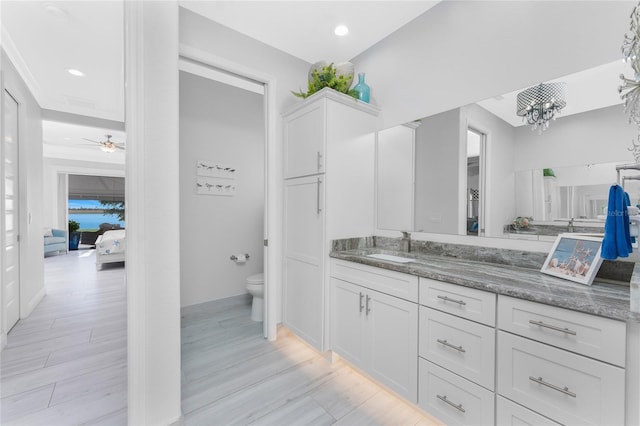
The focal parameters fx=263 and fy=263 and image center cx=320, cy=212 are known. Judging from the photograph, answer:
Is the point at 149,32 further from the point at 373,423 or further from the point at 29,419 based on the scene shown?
the point at 373,423

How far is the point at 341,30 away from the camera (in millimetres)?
2229

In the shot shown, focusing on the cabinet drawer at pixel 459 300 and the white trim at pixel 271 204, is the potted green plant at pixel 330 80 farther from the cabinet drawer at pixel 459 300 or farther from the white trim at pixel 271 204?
the cabinet drawer at pixel 459 300

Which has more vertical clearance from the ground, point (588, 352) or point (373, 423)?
point (588, 352)

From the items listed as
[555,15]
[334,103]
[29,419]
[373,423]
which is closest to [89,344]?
[29,419]

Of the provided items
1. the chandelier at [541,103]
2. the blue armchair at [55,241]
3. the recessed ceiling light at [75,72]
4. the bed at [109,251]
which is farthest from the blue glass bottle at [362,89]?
the blue armchair at [55,241]

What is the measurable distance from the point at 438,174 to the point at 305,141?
1091 millimetres

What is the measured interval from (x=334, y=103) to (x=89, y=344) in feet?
9.54

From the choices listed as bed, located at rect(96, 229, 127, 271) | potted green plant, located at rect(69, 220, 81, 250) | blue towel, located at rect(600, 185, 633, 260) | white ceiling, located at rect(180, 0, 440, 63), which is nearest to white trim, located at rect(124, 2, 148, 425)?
white ceiling, located at rect(180, 0, 440, 63)

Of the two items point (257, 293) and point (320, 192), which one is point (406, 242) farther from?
point (257, 293)

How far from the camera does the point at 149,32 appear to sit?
1.32m

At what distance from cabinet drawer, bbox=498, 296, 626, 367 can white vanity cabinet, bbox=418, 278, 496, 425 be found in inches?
3.0

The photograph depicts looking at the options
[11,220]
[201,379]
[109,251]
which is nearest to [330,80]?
[201,379]

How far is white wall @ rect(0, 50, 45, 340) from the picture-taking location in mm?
2672

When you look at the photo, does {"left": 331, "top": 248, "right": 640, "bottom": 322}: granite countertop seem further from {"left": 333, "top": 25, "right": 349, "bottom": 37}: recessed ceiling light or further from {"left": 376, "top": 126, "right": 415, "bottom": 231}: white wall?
{"left": 333, "top": 25, "right": 349, "bottom": 37}: recessed ceiling light
